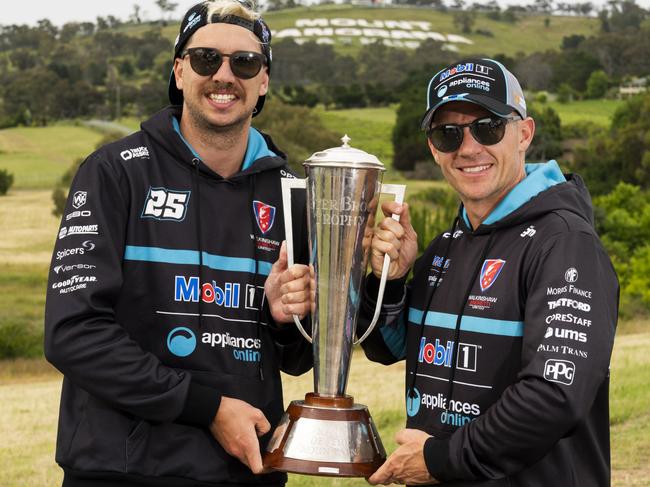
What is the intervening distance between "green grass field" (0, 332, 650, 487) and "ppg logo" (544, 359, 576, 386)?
6.26 metres

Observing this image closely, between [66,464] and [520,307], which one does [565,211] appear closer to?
[520,307]

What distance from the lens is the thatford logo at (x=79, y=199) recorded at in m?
4.61

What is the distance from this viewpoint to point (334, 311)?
4840 mm

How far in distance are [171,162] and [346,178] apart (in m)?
0.80

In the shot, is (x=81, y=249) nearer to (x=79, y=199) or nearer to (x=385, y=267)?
(x=79, y=199)

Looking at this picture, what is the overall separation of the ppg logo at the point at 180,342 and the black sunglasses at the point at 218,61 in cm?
115

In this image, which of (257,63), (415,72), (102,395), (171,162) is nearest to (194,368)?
(102,395)

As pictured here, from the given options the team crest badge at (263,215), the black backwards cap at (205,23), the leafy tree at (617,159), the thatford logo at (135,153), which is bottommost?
the leafy tree at (617,159)

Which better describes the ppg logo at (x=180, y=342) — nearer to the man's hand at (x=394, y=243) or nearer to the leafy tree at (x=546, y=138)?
the man's hand at (x=394, y=243)

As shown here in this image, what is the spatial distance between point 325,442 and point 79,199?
146 centimetres

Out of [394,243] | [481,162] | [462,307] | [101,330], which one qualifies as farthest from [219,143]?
[462,307]

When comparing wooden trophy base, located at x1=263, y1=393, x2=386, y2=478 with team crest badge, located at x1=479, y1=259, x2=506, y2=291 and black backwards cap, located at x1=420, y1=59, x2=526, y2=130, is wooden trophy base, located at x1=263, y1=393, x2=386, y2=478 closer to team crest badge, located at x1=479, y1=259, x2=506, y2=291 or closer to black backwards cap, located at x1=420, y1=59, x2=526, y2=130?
team crest badge, located at x1=479, y1=259, x2=506, y2=291

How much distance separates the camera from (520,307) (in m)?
4.28

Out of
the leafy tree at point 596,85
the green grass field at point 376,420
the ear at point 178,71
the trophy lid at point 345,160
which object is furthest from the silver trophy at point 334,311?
the leafy tree at point 596,85
